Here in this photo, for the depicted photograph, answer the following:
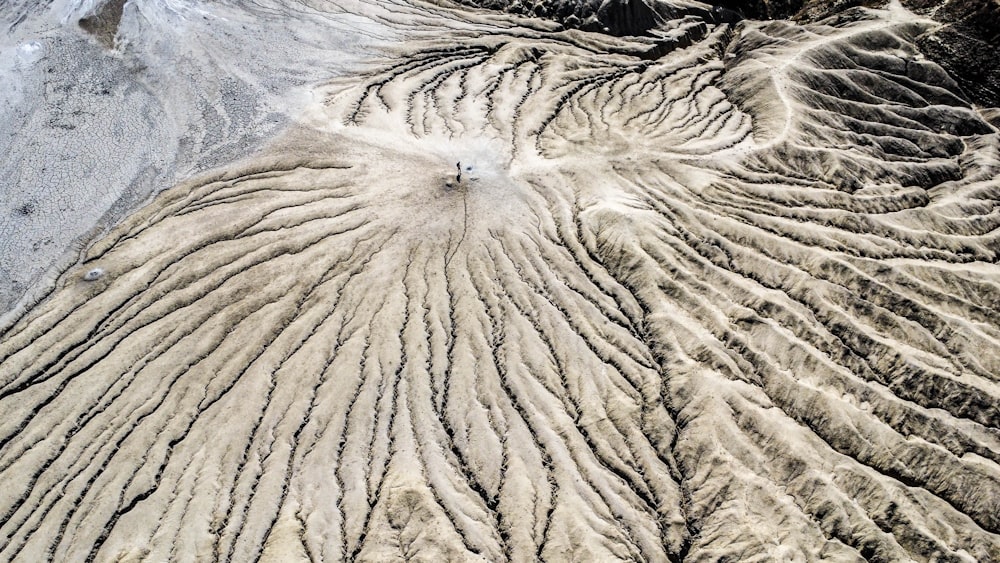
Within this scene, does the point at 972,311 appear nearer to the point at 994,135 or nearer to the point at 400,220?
the point at 994,135

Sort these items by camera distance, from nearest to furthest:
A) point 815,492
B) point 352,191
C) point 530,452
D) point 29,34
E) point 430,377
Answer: point 815,492, point 530,452, point 430,377, point 352,191, point 29,34

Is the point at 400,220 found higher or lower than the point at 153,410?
higher

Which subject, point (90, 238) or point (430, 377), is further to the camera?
point (90, 238)

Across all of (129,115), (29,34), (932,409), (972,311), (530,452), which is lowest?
(530,452)

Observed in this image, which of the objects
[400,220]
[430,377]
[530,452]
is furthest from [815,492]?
[400,220]

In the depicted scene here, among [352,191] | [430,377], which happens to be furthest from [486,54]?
[430,377]

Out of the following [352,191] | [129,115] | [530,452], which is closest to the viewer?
[530,452]
